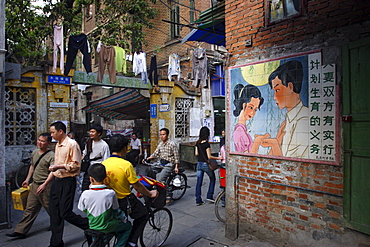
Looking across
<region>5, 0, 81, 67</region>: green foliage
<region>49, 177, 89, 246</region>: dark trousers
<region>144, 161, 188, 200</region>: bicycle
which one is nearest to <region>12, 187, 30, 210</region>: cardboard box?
<region>49, 177, 89, 246</region>: dark trousers

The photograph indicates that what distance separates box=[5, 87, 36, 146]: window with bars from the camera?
8359 mm

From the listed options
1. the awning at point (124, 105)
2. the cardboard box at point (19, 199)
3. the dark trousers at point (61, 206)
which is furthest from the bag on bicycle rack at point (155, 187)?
the awning at point (124, 105)

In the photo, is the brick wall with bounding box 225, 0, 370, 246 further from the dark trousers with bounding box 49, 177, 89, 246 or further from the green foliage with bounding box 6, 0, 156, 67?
the green foliage with bounding box 6, 0, 156, 67

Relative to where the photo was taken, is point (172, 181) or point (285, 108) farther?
point (172, 181)

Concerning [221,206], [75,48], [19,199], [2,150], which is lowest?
[221,206]

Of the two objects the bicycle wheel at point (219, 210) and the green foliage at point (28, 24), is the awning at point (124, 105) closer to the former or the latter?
the green foliage at point (28, 24)

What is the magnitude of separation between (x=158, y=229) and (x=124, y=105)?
1030 cm

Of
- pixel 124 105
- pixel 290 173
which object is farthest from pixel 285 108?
pixel 124 105

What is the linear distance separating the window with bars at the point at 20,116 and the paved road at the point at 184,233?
314 cm

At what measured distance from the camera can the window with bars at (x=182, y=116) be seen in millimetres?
12805

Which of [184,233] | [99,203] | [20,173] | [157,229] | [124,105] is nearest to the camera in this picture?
[99,203]

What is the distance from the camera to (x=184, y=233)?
16.2 feet

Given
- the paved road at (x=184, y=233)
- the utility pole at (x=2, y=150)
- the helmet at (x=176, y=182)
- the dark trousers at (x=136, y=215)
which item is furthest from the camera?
the helmet at (x=176, y=182)

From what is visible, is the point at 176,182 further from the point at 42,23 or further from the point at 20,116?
the point at 42,23
